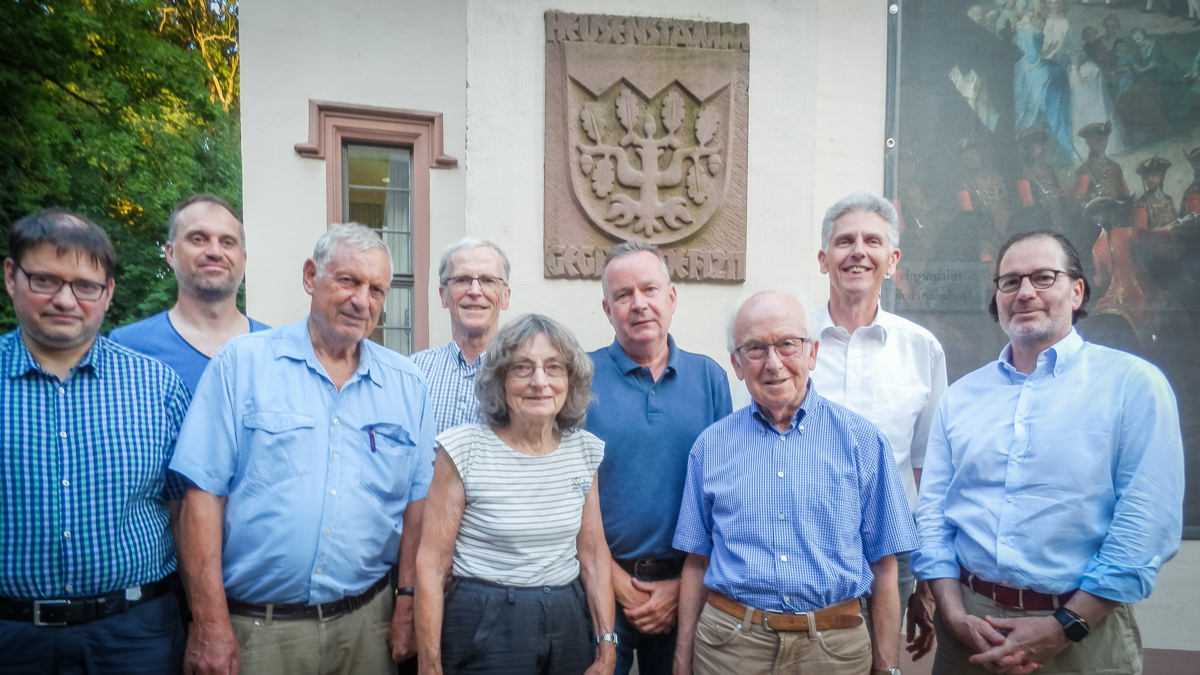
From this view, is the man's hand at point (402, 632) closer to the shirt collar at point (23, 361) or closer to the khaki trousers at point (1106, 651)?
the shirt collar at point (23, 361)

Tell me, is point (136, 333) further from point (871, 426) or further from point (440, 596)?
point (871, 426)

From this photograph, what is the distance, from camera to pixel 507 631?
209 centimetres

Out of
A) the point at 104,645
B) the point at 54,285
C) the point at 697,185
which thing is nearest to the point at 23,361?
the point at 54,285

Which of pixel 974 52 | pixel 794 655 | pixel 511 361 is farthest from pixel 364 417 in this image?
pixel 974 52

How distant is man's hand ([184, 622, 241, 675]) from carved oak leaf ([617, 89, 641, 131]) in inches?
101

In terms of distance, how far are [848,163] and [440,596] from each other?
3.13 m

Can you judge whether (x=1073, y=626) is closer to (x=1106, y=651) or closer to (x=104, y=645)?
(x=1106, y=651)

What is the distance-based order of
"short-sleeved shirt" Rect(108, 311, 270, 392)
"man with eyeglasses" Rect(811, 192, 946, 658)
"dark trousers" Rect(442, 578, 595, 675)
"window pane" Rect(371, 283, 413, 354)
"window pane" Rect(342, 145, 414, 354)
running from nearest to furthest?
"dark trousers" Rect(442, 578, 595, 675) < "short-sleeved shirt" Rect(108, 311, 270, 392) < "man with eyeglasses" Rect(811, 192, 946, 658) < "window pane" Rect(342, 145, 414, 354) < "window pane" Rect(371, 283, 413, 354)

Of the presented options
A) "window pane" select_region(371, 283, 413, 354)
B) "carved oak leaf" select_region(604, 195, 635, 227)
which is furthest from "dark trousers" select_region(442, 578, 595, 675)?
"window pane" select_region(371, 283, 413, 354)

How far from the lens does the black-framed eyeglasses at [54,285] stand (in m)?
2.03

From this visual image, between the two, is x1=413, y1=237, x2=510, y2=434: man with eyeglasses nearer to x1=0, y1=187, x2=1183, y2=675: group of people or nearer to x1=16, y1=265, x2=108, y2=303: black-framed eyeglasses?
x1=0, y1=187, x2=1183, y2=675: group of people

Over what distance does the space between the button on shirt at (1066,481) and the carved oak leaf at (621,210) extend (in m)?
1.68

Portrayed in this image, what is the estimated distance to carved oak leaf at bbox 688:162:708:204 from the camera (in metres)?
3.54

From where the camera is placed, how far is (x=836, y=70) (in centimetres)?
405
